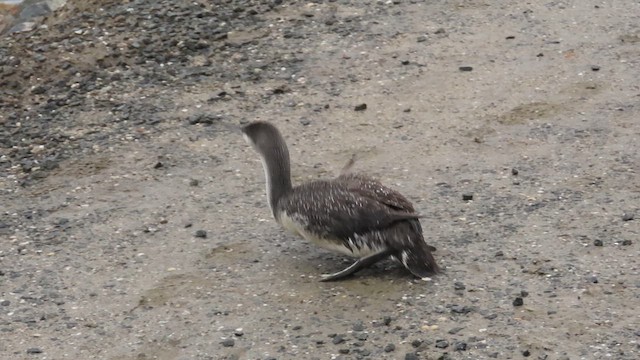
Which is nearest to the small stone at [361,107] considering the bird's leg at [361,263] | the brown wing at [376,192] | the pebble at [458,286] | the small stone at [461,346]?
the brown wing at [376,192]

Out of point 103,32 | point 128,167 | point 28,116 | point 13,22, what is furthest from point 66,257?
point 13,22

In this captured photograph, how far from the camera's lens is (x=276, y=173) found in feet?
24.0

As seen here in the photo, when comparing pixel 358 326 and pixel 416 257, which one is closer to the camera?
pixel 358 326

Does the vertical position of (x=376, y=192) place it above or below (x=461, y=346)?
above

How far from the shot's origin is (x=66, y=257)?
756 cm

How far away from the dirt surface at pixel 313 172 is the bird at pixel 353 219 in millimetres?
148

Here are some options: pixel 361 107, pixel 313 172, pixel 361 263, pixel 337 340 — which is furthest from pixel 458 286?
pixel 361 107

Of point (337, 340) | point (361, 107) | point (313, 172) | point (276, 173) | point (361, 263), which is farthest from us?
point (361, 107)

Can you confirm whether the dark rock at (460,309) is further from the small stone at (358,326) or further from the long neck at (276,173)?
the long neck at (276,173)

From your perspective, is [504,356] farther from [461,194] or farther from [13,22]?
[13,22]

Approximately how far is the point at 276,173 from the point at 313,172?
116 cm

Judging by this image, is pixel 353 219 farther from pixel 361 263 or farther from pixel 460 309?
pixel 460 309

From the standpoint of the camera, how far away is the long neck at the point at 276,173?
23.9 feet

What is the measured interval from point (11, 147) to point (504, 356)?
4.53 metres
